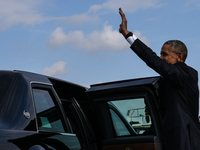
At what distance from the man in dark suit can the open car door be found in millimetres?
863

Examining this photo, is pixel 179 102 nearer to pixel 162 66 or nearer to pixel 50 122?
pixel 162 66

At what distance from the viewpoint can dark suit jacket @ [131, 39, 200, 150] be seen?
322 cm

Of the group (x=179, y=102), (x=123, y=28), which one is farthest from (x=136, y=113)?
(x=123, y=28)

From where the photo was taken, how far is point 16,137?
3.04 m

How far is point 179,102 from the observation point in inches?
129

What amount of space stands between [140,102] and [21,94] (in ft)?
5.32

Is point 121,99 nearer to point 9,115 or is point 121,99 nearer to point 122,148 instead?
point 122,148

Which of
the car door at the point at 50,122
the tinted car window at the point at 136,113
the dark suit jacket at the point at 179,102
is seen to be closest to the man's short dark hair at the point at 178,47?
the dark suit jacket at the point at 179,102

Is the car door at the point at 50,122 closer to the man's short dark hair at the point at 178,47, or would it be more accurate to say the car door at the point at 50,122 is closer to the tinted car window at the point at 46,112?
the tinted car window at the point at 46,112

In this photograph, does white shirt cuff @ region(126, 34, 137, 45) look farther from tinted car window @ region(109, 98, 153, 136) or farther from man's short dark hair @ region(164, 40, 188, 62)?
tinted car window @ region(109, 98, 153, 136)

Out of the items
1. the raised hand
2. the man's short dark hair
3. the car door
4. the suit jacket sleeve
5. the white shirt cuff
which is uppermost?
the raised hand

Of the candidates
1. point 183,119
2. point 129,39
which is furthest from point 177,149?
point 129,39

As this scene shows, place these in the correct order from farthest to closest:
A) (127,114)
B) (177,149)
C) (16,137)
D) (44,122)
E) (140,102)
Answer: (127,114), (140,102), (44,122), (177,149), (16,137)

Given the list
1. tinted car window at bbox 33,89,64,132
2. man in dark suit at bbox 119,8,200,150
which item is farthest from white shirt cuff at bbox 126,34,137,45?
tinted car window at bbox 33,89,64,132
